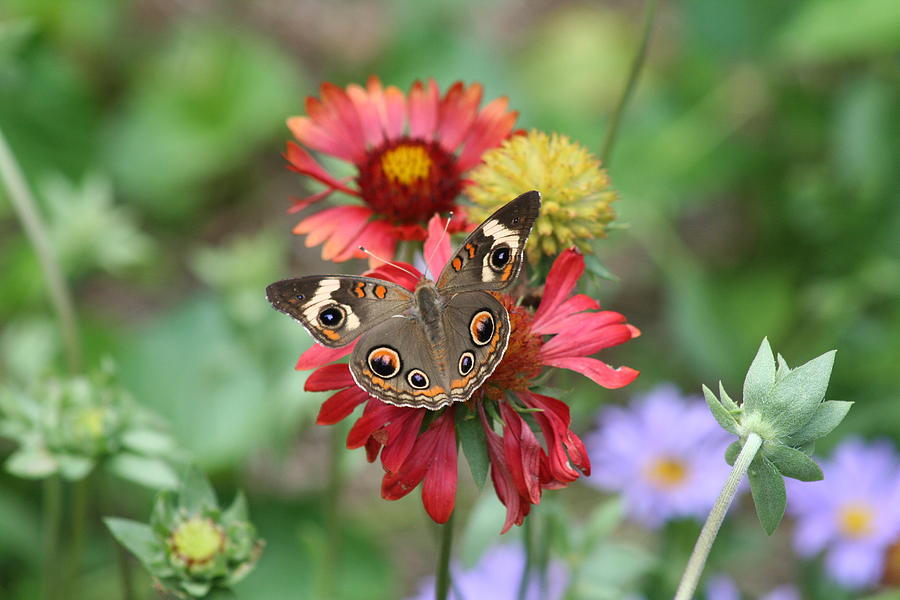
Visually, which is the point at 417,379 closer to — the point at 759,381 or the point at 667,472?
the point at 759,381

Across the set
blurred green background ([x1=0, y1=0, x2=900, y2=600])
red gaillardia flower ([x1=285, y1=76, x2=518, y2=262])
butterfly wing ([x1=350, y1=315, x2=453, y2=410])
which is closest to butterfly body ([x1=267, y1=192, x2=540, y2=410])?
butterfly wing ([x1=350, y1=315, x2=453, y2=410])

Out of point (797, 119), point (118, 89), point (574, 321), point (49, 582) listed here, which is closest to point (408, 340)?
point (574, 321)

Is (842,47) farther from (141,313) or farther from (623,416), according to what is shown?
(141,313)

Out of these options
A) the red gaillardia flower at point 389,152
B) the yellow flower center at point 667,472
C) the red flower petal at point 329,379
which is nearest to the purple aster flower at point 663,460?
the yellow flower center at point 667,472

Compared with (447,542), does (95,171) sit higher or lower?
higher

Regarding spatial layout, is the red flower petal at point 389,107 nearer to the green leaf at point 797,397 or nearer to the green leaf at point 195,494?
the green leaf at point 195,494

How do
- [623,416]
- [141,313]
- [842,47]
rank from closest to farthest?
[623,416] < [842,47] < [141,313]

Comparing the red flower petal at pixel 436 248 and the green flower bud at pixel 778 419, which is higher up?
the red flower petal at pixel 436 248

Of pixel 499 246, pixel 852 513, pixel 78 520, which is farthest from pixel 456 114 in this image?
pixel 852 513
